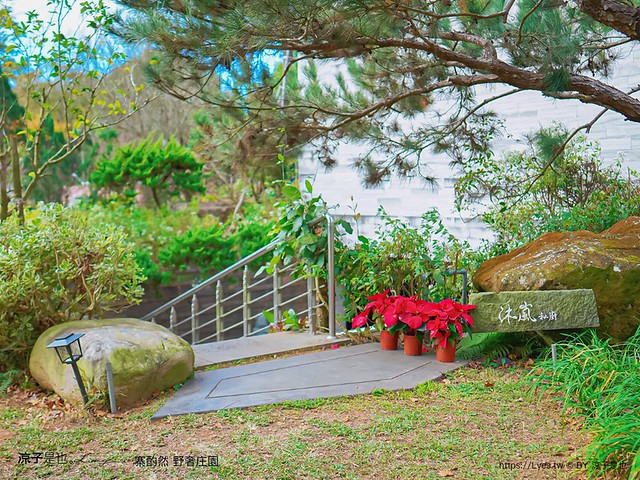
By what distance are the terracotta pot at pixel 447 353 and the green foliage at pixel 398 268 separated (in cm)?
66

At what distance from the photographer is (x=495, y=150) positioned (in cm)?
707

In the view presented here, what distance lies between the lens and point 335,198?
904 cm

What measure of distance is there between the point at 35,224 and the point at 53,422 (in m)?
1.78

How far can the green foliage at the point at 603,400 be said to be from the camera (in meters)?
2.79

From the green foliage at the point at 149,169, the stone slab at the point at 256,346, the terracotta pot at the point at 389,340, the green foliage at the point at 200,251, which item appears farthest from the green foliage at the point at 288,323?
the green foliage at the point at 149,169

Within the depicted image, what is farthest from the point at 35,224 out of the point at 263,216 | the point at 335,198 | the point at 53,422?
the point at 263,216

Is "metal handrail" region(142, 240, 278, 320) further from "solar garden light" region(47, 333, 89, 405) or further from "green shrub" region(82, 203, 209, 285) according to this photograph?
"green shrub" region(82, 203, 209, 285)

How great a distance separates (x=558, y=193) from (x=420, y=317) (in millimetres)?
2205

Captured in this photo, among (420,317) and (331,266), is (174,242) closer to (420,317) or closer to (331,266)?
(331,266)

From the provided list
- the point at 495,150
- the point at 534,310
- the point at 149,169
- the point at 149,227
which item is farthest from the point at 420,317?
the point at 149,169

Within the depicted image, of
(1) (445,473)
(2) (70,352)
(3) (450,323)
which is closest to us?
(1) (445,473)

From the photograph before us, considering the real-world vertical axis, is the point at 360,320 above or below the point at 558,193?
below

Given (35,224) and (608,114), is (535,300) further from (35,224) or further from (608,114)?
(35,224)

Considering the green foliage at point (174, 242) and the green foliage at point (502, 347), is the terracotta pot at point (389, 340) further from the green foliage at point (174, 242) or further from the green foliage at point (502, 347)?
the green foliage at point (174, 242)
